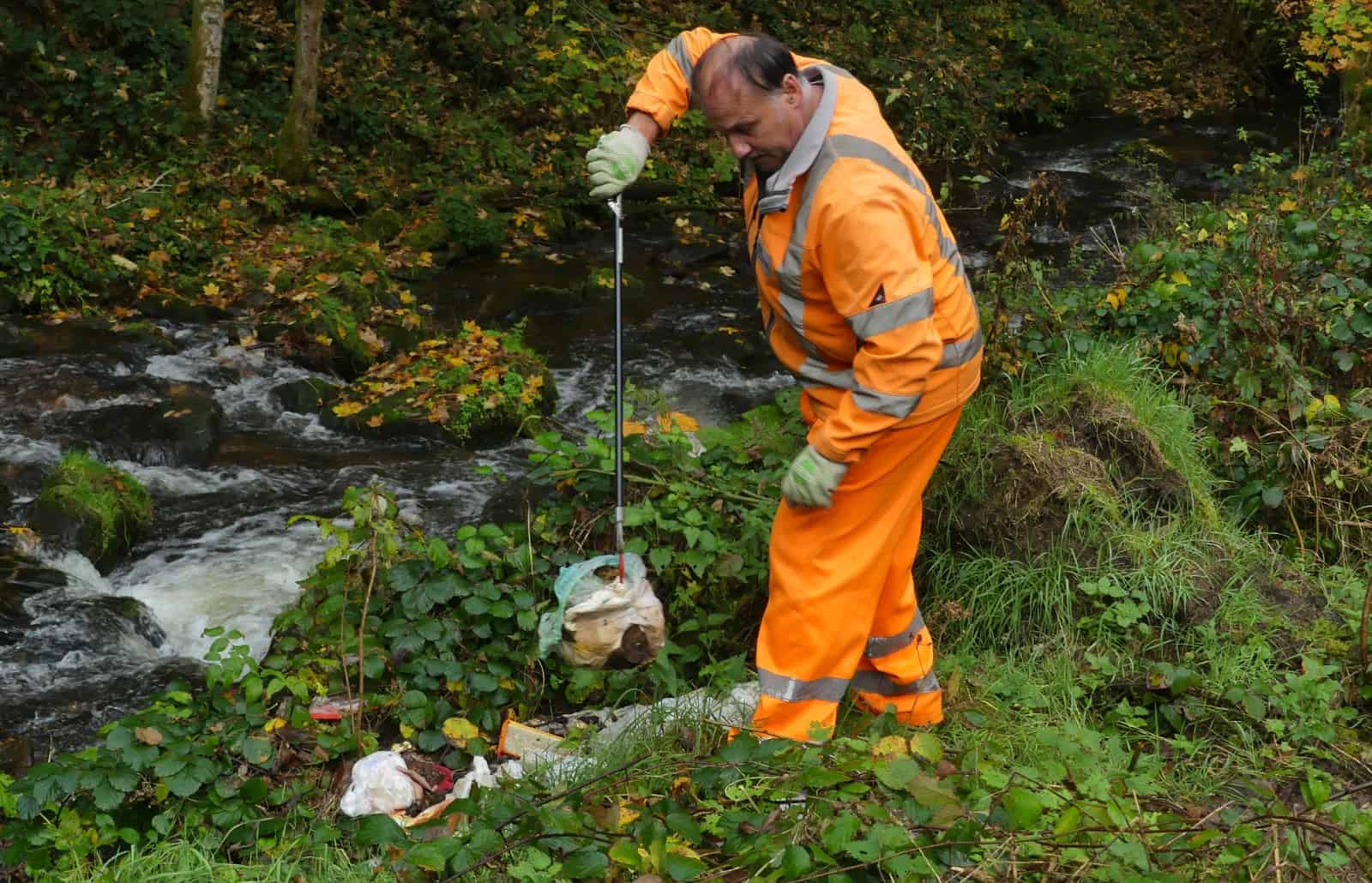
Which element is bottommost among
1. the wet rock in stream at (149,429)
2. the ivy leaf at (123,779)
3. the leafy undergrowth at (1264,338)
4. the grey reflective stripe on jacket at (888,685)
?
the wet rock in stream at (149,429)

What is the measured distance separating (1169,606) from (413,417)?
4.66 m

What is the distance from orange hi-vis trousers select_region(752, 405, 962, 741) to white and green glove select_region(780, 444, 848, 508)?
4.8 inches

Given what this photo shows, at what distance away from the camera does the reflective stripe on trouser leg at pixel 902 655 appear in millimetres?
3531

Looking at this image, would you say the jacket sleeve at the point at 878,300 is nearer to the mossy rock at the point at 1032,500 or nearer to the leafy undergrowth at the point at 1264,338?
the mossy rock at the point at 1032,500

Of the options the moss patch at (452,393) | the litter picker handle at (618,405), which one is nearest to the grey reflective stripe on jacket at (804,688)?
the litter picker handle at (618,405)

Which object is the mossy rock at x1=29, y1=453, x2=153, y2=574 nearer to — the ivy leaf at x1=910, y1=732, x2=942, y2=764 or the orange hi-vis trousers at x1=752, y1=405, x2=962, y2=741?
the orange hi-vis trousers at x1=752, y1=405, x2=962, y2=741

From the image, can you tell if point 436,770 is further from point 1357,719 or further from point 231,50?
point 231,50

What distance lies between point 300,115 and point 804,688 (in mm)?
8788

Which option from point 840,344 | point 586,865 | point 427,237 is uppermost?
point 840,344

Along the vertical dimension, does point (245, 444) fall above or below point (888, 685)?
below

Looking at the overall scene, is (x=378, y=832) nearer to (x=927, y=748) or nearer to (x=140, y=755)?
(x=140, y=755)

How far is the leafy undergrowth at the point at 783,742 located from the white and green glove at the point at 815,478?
64cm

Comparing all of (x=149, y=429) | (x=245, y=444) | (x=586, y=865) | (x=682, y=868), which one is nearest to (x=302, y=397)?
(x=245, y=444)

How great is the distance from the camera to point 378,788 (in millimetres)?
3436
